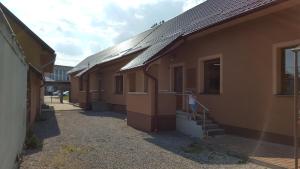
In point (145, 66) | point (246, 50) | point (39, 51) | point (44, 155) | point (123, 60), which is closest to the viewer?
point (44, 155)

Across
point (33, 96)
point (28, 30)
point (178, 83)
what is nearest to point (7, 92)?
point (33, 96)

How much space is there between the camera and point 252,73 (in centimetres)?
995

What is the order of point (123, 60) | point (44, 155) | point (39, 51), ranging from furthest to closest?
1. point (123, 60)
2. point (39, 51)
3. point (44, 155)

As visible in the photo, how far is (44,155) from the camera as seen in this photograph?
310 inches

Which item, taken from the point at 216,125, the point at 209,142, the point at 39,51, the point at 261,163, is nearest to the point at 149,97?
the point at 216,125

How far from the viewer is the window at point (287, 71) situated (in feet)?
29.2

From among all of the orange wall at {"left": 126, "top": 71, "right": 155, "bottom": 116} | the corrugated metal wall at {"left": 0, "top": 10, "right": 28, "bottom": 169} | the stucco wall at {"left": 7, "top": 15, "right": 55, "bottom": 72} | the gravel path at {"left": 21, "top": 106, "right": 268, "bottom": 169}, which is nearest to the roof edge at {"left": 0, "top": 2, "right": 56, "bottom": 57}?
the stucco wall at {"left": 7, "top": 15, "right": 55, "bottom": 72}

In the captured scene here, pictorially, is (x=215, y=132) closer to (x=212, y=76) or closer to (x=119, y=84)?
(x=212, y=76)

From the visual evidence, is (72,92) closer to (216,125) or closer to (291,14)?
(216,125)

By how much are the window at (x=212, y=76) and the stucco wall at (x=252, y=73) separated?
0.29 metres

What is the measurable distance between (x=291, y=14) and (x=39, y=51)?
45.4 feet

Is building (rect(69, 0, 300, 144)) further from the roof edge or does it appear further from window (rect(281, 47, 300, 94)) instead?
the roof edge

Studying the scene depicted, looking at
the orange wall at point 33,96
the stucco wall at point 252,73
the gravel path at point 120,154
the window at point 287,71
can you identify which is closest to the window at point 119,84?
the orange wall at point 33,96

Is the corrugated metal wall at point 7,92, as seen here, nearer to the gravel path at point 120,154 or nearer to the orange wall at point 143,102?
the gravel path at point 120,154
